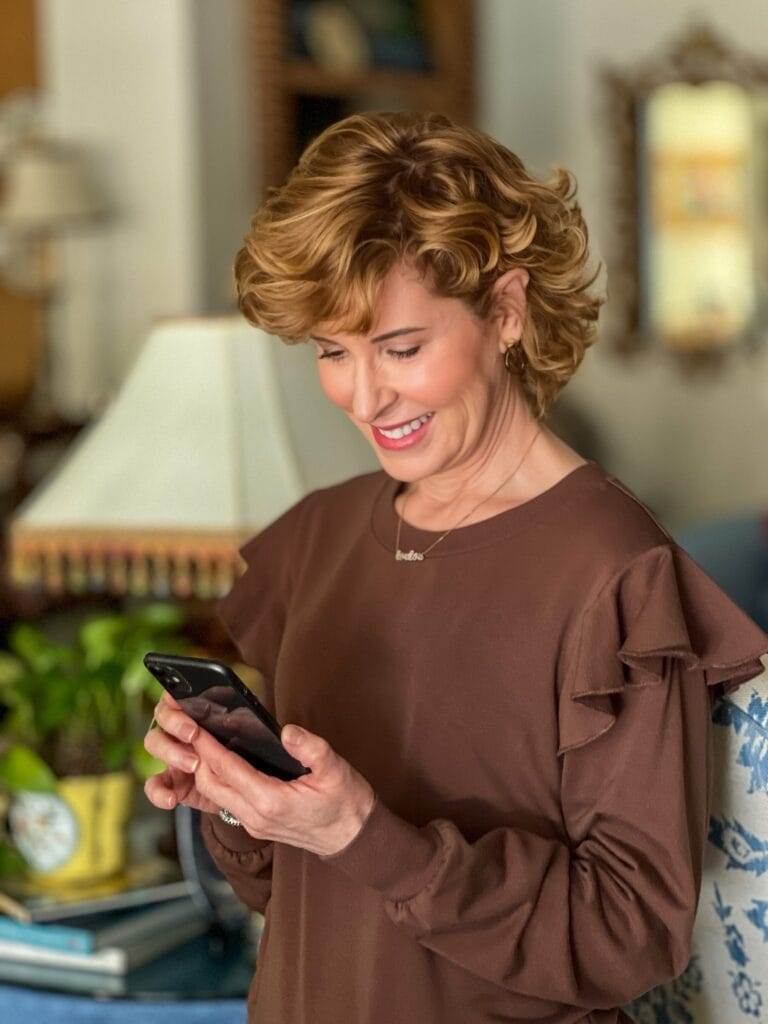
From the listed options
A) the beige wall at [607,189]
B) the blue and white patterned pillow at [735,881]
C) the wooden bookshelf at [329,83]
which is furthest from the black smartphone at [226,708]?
the beige wall at [607,189]

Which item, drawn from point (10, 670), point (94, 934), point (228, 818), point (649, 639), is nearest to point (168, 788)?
point (228, 818)

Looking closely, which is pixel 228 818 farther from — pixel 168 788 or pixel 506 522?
pixel 506 522

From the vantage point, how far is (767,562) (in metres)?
4.10

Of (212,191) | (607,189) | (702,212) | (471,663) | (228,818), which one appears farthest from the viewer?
(607,189)

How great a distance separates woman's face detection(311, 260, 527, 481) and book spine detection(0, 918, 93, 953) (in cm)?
74

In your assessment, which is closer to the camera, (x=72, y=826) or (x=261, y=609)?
(x=261, y=609)

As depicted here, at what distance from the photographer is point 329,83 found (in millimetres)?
5094

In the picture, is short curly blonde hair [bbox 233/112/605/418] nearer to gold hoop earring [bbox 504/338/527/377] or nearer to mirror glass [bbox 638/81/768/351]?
gold hoop earring [bbox 504/338/527/377]

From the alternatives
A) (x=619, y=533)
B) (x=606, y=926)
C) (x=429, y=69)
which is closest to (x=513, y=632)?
(x=619, y=533)

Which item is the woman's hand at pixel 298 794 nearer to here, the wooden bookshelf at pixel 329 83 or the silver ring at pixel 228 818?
the silver ring at pixel 228 818

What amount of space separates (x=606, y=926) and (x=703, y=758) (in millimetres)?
139

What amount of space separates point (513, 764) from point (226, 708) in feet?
0.72

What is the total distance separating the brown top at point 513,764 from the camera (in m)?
1.10

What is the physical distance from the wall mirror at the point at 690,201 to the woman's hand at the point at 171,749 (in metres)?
4.15
